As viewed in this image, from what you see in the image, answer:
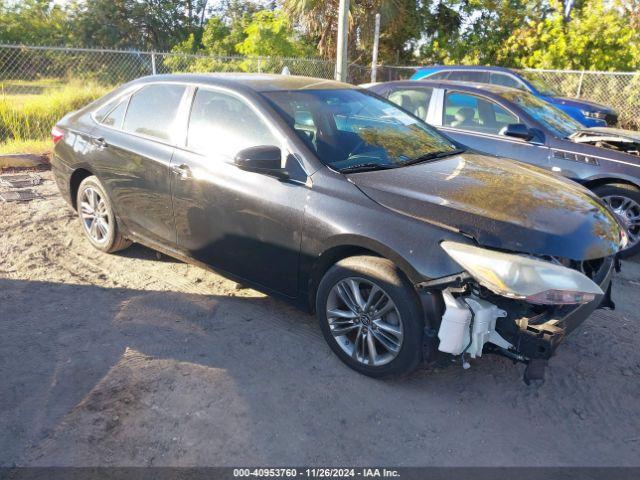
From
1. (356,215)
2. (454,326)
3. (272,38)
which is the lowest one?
(454,326)

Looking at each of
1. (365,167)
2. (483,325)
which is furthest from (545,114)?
(483,325)

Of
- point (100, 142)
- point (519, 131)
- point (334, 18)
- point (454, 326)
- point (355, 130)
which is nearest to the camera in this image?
point (454, 326)

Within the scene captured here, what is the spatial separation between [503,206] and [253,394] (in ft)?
5.87

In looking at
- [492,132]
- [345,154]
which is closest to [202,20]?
[492,132]

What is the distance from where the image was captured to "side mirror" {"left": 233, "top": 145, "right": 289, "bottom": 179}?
11.1 feet

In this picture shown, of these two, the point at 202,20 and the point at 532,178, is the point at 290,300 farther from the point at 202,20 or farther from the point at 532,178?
the point at 202,20

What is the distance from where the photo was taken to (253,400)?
3084 mm

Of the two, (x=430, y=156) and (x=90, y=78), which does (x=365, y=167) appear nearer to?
(x=430, y=156)

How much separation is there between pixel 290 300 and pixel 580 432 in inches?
73.7

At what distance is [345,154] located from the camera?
3.63m

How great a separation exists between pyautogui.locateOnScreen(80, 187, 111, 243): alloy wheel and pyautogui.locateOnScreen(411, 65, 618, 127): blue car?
8.47 m

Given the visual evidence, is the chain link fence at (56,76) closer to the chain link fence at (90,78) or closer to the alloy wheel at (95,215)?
the chain link fence at (90,78)

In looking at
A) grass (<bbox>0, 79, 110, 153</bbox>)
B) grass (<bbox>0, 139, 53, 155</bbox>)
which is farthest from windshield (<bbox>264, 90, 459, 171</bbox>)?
grass (<bbox>0, 79, 110, 153</bbox>)

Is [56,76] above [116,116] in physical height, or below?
below
